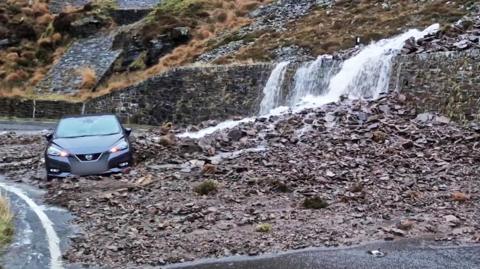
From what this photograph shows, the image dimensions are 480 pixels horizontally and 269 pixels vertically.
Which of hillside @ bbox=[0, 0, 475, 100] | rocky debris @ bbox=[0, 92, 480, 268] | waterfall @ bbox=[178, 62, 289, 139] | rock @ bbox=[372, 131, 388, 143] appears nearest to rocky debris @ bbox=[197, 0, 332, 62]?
hillside @ bbox=[0, 0, 475, 100]

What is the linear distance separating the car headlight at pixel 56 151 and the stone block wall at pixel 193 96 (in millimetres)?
13751

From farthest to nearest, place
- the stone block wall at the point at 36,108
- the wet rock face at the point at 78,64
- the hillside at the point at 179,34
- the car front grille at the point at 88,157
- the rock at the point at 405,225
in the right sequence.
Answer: the wet rock face at the point at 78,64, the stone block wall at the point at 36,108, the hillside at the point at 179,34, the car front grille at the point at 88,157, the rock at the point at 405,225

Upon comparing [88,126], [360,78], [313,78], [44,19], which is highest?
[44,19]

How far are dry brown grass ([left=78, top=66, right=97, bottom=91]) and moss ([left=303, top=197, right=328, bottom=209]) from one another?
2971 cm

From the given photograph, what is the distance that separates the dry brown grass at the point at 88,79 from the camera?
3814cm

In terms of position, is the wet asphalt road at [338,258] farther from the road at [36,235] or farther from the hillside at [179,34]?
the hillside at [179,34]

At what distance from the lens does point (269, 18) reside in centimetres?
3878

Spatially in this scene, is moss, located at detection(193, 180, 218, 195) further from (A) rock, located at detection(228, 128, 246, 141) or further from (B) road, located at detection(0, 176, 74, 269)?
(A) rock, located at detection(228, 128, 246, 141)

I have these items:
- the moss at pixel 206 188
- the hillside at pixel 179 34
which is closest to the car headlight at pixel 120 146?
the moss at pixel 206 188

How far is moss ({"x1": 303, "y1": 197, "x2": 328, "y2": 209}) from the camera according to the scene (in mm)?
10156

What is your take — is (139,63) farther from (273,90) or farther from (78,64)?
(273,90)

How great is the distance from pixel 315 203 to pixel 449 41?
12174 mm

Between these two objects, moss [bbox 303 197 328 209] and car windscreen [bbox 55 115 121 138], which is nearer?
moss [bbox 303 197 328 209]

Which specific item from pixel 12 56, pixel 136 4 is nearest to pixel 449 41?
pixel 136 4
